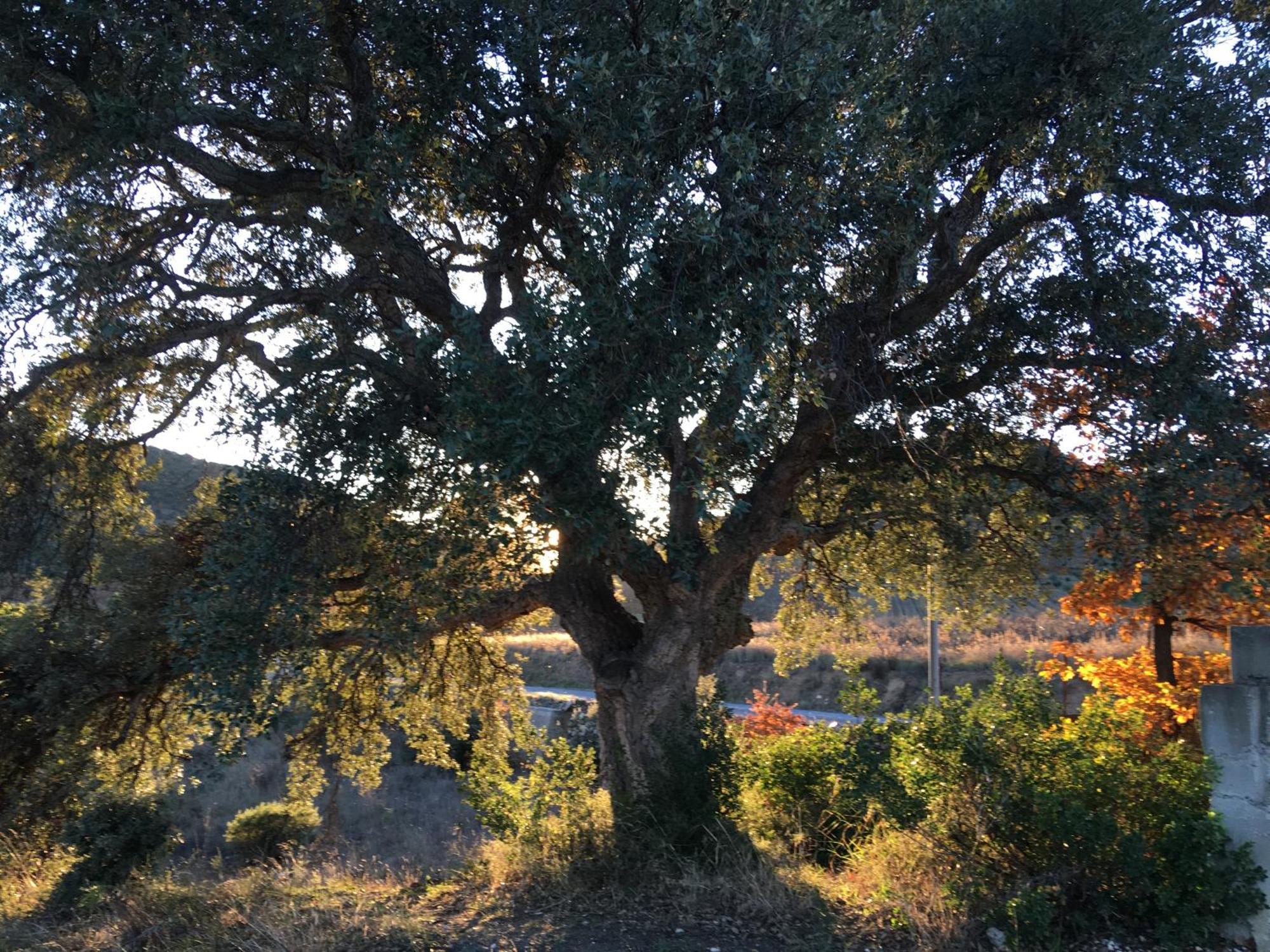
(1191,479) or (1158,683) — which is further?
(1158,683)

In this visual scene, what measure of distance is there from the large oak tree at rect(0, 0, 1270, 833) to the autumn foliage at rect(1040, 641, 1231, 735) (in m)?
2.28

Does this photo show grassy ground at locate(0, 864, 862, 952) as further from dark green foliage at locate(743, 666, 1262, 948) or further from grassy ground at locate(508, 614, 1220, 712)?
grassy ground at locate(508, 614, 1220, 712)

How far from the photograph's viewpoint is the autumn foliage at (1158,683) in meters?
9.15

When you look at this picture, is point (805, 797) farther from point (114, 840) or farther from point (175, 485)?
point (175, 485)

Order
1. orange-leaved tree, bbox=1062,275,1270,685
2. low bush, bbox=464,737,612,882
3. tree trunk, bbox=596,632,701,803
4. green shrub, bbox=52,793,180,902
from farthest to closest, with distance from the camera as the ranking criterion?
green shrub, bbox=52,793,180,902 → tree trunk, bbox=596,632,701,803 → low bush, bbox=464,737,612,882 → orange-leaved tree, bbox=1062,275,1270,685

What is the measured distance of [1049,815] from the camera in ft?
21.4

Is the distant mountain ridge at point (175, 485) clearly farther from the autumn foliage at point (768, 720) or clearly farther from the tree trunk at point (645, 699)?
→ the autumn foliage at point (768, 720)

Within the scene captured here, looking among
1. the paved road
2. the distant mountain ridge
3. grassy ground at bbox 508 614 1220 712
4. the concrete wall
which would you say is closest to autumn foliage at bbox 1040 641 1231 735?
the concrete wall

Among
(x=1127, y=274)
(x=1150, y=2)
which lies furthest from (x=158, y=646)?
(x=1150, y=2)

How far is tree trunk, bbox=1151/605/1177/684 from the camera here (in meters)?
9.34

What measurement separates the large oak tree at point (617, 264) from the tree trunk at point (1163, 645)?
71.5 inches

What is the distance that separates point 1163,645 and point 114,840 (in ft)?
35.3

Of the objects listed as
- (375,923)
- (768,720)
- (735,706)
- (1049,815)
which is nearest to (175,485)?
(375,923)

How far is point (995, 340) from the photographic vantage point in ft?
28.1
